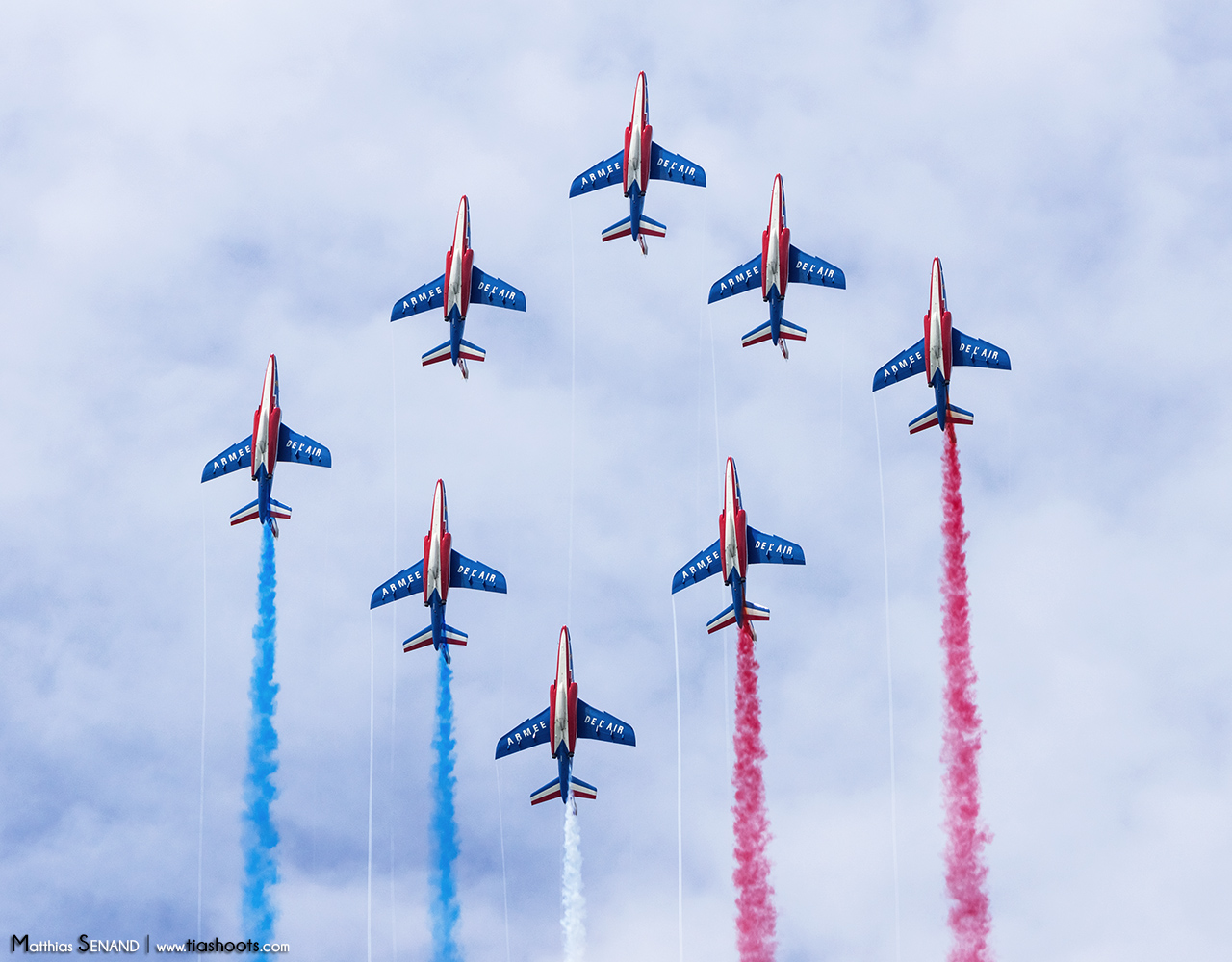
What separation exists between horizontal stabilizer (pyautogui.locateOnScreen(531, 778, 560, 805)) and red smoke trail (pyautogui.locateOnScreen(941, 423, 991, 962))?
81.4 feet

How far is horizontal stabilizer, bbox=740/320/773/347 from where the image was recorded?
13388 cm

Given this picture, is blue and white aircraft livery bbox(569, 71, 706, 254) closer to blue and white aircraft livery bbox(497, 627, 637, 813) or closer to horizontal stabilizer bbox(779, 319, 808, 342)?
horizontal stabilizer bbox(779, 319, 808, 342)

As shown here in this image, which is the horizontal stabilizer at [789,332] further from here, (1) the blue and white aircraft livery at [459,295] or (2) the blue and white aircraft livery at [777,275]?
(1) the blue and white aircraft livery at [459,295]

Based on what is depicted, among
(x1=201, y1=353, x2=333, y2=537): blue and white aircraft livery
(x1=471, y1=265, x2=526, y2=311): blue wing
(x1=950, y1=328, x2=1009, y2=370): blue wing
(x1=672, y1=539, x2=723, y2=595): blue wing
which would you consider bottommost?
(x1=672, y1=539, x2=723, y2=595): blue wing

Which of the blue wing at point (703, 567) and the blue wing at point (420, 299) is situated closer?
the blue wing at point (703, 567)

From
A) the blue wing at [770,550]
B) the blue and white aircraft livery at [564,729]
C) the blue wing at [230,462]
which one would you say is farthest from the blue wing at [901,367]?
the blue wing at [230,462]

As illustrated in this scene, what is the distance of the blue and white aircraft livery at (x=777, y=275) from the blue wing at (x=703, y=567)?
1510cm

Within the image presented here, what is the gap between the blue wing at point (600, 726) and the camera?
422ft

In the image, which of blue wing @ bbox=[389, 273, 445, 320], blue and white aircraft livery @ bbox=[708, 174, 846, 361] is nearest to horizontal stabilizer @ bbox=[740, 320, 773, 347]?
blue and white aircraft livery @ bbox=[708, 174, 846, 361]

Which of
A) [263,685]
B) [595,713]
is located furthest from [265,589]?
[595,713]

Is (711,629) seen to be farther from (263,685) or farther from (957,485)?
(263,685)

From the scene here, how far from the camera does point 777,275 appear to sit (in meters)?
132

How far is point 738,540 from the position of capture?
12219 cm

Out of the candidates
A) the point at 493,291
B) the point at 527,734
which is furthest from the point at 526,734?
the point at 493,291
